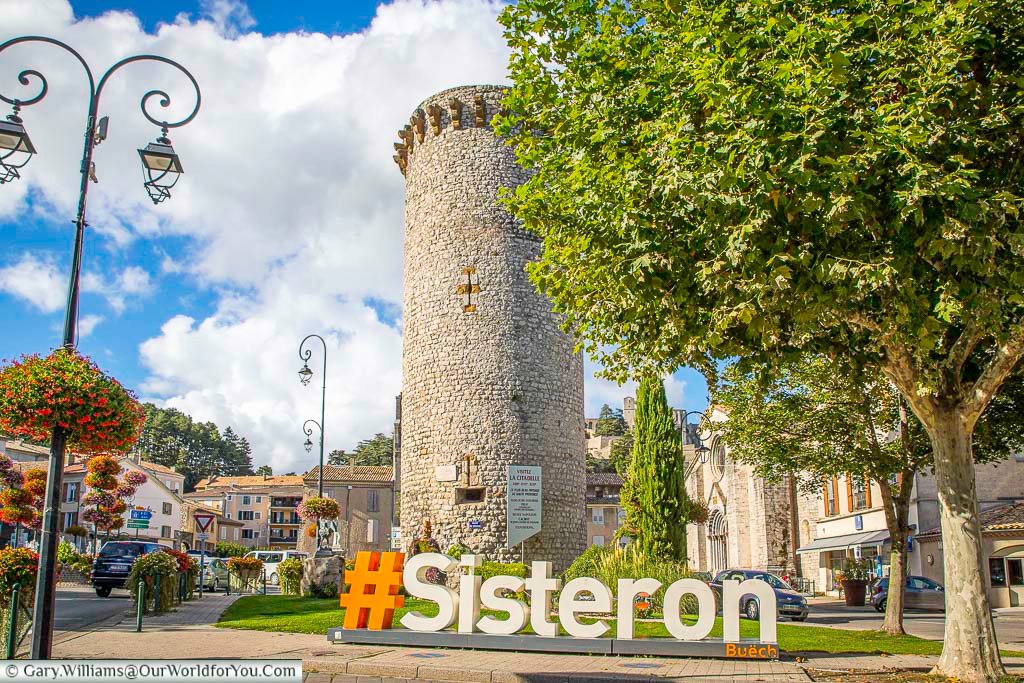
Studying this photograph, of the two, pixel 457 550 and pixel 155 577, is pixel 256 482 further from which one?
pixel 155 577

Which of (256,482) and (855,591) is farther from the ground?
(256,482)

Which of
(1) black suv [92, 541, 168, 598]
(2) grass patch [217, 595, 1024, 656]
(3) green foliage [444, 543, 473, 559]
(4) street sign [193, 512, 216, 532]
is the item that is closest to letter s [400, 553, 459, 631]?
(2) grass patch [217, 595, 1024, 656]

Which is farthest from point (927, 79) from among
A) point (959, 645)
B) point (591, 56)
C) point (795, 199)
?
point (959, 645)

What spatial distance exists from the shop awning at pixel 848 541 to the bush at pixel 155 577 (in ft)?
82.0

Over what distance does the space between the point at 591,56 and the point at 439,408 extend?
51.9ft

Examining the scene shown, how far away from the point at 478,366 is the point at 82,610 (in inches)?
463

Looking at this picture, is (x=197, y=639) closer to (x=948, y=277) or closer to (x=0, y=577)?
(x=0, y=577)

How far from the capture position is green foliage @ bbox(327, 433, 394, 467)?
341 feet

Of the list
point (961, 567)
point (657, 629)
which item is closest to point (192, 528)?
point (657, 629)

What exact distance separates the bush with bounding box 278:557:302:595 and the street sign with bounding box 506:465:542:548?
6.74m

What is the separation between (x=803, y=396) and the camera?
696 inches

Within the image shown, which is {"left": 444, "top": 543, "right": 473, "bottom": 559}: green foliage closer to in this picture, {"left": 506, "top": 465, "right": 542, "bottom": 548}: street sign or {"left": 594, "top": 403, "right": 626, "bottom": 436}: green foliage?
{"left": 506, "top": 465, "right": 542, "bottom": 548}: street sign

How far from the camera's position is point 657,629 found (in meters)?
15.2

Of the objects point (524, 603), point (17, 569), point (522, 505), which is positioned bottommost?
point (524, 603)
